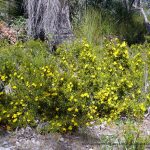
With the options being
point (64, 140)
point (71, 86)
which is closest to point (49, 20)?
point (71, 86)

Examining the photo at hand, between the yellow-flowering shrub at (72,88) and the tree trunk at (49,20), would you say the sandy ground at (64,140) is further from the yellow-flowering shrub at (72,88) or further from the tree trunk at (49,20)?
the tree trunk at (49,20)

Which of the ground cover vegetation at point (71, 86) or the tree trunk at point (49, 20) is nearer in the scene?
the ground cover vegetation at point (71, 86)

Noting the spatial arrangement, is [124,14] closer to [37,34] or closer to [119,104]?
[37,34]

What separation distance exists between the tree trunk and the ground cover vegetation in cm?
135

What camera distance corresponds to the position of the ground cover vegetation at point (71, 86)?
421 centimetres

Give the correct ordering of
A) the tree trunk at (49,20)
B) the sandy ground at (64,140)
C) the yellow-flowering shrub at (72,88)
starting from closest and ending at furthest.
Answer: the sandy ground at (64,140) < the yellow-flowering shrub at (72,88) < the tree trunk at (49,20)

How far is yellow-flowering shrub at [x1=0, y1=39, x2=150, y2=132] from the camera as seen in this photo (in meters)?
4.20

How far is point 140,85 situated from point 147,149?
4.04 ft

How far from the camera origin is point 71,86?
4266mm

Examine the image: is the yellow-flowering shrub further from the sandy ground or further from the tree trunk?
the tree trunk

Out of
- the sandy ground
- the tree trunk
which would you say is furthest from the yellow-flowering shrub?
the tree trunk

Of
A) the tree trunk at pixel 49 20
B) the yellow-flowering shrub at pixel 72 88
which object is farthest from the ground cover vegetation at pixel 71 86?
the tree trunk at pixel 49 20

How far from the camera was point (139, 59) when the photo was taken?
→ 5.09 metres

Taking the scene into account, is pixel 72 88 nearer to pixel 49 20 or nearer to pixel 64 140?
pixel 64 140
